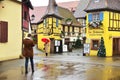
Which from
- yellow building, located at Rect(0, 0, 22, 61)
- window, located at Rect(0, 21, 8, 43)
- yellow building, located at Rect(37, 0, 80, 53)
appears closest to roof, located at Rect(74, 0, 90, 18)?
yellow building, located at Rect(37, 0, 80, 53)

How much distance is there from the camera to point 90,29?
123 feet

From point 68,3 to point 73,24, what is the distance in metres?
21.7

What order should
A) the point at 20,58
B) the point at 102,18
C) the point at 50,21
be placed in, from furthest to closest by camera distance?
the point at 50,21 < the point at 102,18 < the point at 20,58

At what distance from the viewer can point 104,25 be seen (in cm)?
3625

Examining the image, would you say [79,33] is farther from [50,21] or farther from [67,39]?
[50,21]

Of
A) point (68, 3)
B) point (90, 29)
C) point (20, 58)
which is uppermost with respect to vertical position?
point (68, 3)

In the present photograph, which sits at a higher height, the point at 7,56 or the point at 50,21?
the point at 50,21

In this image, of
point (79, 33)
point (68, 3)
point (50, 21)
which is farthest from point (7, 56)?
point (68, 3)

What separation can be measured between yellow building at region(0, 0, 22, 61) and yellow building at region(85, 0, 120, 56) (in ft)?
44.9

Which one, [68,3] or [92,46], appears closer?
[92,46]

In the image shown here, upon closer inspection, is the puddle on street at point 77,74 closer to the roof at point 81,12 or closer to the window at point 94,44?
the window at point 94,44

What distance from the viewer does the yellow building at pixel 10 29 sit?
21.8 metres

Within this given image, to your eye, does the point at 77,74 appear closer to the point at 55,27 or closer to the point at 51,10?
the point at 55,27

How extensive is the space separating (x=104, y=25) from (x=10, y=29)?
51.4ft
